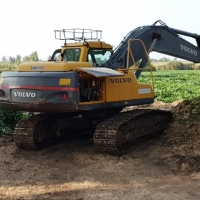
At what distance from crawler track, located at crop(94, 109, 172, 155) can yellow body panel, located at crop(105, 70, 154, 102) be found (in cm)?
41

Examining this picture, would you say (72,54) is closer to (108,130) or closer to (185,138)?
(108,130)

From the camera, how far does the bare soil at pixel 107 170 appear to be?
269 inches

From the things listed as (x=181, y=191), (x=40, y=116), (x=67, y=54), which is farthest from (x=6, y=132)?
(x=181, y=191)

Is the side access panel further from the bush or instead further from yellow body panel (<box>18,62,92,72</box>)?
the bush

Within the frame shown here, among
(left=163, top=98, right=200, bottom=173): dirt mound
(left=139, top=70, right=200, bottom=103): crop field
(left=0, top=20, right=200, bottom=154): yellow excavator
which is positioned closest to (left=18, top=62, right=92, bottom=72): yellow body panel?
(left=0, top=20, right=200, bottom=154): yellow excavator

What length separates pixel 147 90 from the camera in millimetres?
10281

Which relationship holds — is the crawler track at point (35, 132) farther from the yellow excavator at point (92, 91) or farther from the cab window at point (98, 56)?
the cab window at point (98, 56)

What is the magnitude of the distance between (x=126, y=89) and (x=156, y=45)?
7.58 feet

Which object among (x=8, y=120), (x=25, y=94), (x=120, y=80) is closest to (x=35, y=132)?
(x=25, y=94)

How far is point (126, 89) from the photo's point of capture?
31.4 ft

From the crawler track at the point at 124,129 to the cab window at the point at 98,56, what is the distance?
4.75 feet

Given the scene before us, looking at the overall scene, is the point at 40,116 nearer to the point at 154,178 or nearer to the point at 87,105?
the point at 87,105

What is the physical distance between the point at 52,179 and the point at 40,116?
272 centimetres

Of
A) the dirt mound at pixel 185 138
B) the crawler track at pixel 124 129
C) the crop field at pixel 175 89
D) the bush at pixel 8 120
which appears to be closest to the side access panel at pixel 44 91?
the crawler track at pixel 124 129
